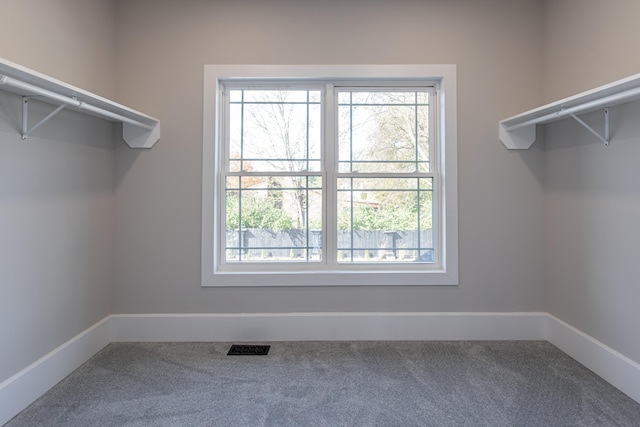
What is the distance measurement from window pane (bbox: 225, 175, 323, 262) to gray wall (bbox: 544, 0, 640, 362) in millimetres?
1820

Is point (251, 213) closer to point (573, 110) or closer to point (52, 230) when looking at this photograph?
point (52, 230)

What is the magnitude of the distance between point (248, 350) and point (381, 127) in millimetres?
2030

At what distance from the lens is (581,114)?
2.26m

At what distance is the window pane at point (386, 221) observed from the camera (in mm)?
2793

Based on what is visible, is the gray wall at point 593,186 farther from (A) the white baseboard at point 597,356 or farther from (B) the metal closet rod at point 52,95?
(B) the metal closet rod at point 52,95

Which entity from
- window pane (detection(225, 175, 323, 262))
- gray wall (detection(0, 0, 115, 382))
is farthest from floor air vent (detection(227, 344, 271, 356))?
gray wall (detection(0, 0, 115, 382))

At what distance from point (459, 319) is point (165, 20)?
330 cm

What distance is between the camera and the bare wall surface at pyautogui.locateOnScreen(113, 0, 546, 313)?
265 cm

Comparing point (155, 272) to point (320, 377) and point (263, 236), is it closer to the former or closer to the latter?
point (263, 236)

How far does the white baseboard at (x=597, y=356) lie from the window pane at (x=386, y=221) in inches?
41.4

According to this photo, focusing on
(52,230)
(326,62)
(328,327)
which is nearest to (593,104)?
(326,62)

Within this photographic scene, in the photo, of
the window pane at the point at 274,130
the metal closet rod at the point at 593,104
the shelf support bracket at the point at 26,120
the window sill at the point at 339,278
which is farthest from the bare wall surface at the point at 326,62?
the shelf support bracket at the point at 26,120

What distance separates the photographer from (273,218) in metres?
2.79

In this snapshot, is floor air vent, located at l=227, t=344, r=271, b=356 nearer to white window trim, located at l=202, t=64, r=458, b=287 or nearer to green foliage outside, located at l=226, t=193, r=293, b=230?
white window trim, located at l=202, t=64, r=458, b=287
